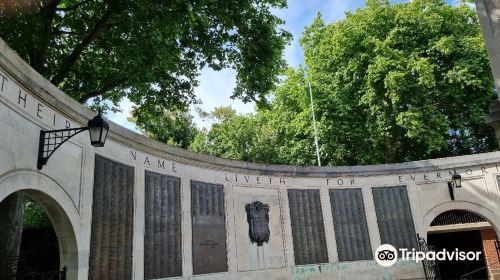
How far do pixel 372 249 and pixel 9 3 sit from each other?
13.1 metres

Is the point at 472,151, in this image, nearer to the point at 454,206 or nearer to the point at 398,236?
the point at 454,206

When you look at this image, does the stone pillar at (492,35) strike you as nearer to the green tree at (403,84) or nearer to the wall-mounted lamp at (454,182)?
the wall-mounted lamp at (454,182)

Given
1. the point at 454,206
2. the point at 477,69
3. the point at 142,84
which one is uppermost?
the point at 477,69

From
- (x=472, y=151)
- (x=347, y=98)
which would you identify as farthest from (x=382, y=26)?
(x=472, y=151)

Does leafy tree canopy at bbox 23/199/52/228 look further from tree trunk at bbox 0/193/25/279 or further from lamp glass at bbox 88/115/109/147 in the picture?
lamp glass at bbox 88/115/109/147

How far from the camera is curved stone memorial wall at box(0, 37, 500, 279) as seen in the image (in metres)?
6.39

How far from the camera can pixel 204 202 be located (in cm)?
1089

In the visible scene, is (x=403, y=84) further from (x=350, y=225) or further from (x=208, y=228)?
(x=208, y=228)

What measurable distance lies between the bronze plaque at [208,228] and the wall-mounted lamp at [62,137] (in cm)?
474

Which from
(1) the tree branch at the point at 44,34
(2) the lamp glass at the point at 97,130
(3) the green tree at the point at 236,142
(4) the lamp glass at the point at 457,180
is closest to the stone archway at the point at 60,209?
(2) the lamp glass at the point at 97,130

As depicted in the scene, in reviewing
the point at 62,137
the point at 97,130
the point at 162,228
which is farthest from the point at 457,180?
the point at 62,137

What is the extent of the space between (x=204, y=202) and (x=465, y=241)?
15936 mm

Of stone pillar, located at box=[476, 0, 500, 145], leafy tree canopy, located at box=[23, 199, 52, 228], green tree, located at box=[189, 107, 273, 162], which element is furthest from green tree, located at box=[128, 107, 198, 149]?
stone pillar, located at box=[476, 0, 500, 145]

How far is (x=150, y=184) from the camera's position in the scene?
933 centimetres
